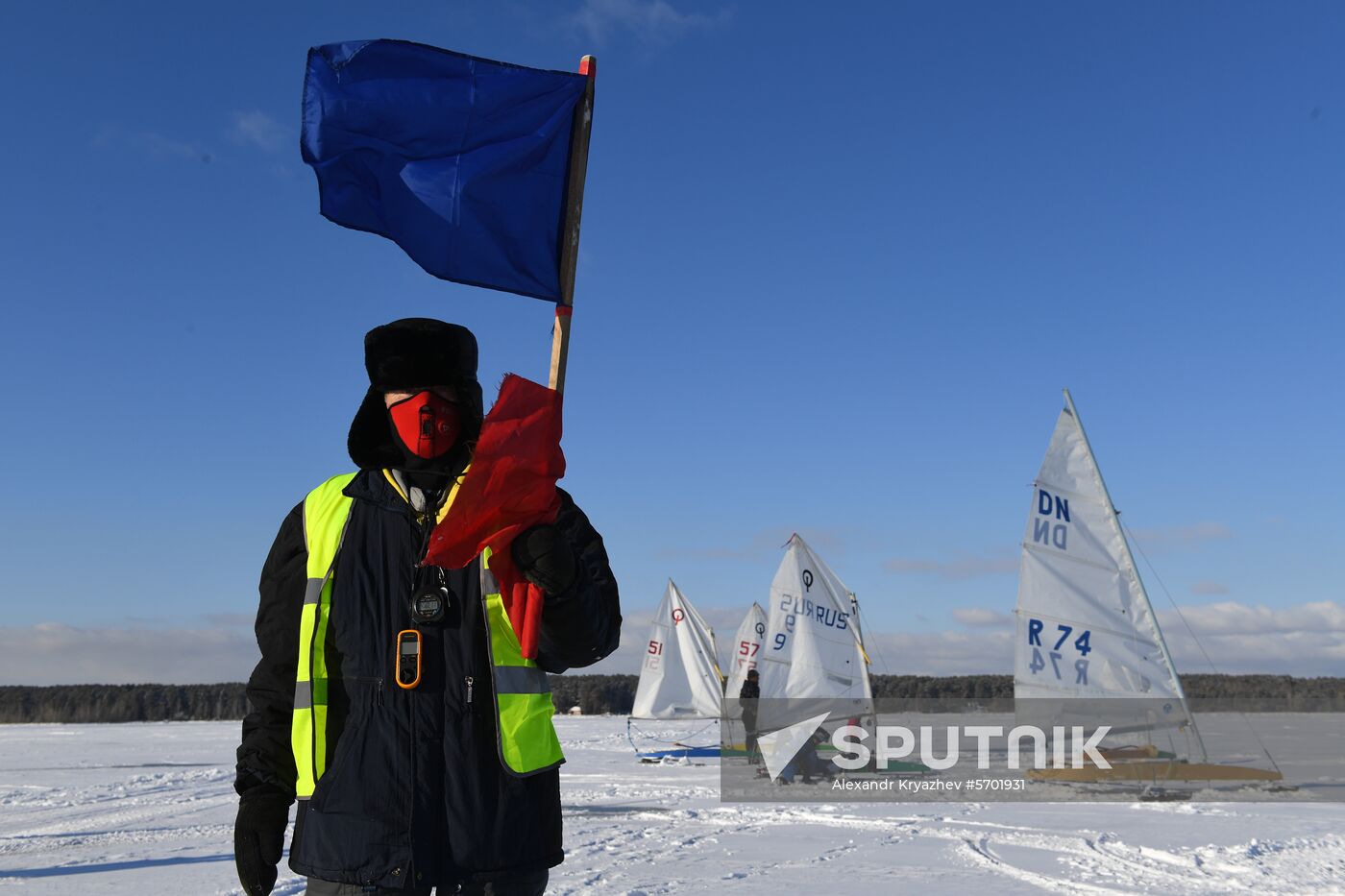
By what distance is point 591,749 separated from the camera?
27031 mm

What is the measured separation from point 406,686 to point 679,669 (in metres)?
35.5

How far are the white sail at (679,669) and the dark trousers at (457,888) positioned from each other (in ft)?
114

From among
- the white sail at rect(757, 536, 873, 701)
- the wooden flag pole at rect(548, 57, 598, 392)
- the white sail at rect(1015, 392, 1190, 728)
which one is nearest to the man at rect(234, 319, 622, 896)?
the wooden flag pole at rect(548, 57, 598, 392)

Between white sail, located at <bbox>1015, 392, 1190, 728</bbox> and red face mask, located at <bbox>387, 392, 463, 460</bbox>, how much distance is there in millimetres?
18195

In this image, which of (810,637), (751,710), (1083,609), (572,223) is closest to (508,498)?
(572,223)

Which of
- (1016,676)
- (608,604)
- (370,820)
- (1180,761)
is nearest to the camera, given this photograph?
(370,820)

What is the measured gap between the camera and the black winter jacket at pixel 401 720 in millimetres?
2480

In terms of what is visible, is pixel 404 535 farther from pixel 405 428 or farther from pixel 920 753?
pixel 920 753

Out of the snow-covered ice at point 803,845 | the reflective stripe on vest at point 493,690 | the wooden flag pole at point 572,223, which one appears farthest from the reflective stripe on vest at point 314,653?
the snow-covered ice at point 803,845

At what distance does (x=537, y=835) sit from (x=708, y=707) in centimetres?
3560

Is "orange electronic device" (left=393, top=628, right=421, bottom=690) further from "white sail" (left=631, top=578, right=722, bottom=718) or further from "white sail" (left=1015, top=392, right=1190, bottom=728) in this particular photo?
"white sail" (left=631, top=578, right=722, bottom=718)

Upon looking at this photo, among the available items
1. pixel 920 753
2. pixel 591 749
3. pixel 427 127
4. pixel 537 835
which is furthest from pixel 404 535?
pixel 591 749

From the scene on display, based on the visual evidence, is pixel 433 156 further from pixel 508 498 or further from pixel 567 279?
pixel 508 498

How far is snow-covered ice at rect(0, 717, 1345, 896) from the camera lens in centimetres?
738
